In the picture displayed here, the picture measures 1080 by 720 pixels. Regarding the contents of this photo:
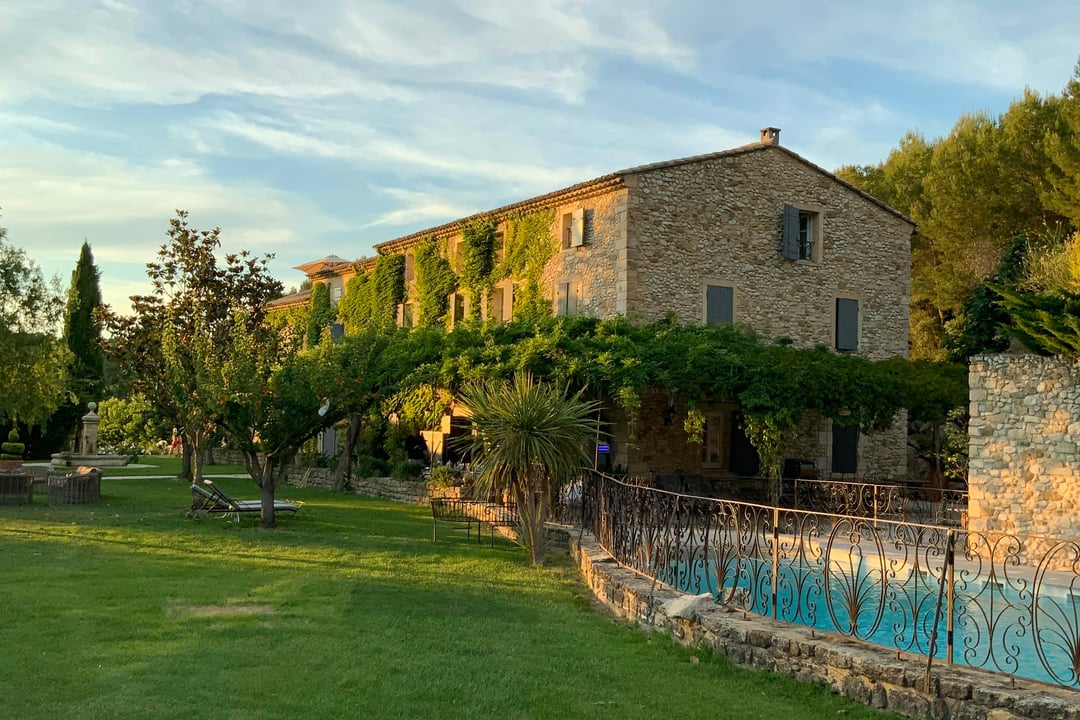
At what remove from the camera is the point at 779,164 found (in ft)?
71.5

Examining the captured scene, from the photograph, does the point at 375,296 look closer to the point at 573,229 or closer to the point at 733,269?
the point at 573,229

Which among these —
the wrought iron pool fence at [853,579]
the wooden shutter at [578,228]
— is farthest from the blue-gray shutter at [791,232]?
the wrought iron pool fence at [853,579]

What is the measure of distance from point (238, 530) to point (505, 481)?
14.8ft

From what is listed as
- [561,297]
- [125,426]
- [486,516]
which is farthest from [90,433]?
[486,516]

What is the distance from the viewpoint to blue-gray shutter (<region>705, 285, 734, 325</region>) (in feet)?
68.2

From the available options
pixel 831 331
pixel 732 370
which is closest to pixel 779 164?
pixel 831 331

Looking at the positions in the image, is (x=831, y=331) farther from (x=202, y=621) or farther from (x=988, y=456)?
(x=202, y=621)

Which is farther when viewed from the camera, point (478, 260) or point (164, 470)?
point (164, 470)

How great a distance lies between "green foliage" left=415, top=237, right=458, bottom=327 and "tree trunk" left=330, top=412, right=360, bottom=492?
12.9 ft

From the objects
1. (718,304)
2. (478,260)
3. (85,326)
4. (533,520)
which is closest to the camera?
(533,520)

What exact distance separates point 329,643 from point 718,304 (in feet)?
51.6

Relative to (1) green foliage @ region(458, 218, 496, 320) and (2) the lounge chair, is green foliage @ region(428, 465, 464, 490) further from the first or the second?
(1) green foliage @ region(458, 218, 496, 320)

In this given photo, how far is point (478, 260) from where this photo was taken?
23.9 m

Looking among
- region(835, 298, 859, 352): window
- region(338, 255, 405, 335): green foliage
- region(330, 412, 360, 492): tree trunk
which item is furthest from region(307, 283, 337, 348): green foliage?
region(835, 298, 859, 352): window
